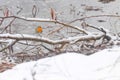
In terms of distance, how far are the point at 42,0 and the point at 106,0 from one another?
3.58 feet

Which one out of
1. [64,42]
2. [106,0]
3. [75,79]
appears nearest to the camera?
[75,79]

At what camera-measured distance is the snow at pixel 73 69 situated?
222 centimetres

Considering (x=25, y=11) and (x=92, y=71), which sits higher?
(x=92, y=71)

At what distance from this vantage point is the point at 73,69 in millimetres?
2295

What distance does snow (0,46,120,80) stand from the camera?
2217mm

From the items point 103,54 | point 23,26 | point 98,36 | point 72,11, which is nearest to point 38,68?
point 103,54

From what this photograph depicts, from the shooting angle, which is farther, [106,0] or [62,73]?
[106,0]

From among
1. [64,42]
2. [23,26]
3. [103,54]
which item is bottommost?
[23,26]

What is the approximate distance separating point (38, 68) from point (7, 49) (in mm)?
1768

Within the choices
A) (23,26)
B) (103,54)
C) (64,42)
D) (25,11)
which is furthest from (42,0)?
(103,54)

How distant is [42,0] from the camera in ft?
24.7

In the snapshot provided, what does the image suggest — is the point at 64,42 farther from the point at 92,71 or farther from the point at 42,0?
the point at 42,0

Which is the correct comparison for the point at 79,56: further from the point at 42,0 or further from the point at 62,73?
the point at 42,0

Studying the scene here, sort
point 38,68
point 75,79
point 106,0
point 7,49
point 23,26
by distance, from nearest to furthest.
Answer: point 75,79 → point 38,68 → point 7,49 → point 23,26 → point 106,0
